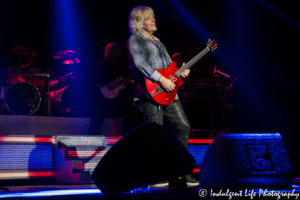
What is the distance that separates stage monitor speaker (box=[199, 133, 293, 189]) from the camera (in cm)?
191

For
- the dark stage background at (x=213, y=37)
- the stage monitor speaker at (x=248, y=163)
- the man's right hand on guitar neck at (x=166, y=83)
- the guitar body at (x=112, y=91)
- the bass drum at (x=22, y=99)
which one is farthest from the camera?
the guitar body at (x=112, y=91)

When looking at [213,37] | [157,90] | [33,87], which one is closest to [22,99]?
[33,87]

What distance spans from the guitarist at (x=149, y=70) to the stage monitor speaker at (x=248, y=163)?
822mm

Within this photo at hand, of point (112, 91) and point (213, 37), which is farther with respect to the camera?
point (213, 37)

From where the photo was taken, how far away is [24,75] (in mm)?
6902

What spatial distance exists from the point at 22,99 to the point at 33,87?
0.34 metres

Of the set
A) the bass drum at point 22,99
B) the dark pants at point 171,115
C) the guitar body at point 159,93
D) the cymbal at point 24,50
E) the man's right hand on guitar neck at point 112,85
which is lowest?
the dark pants at point 171,115

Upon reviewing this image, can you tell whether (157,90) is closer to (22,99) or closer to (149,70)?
(149,70)

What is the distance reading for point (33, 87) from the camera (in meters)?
6.52

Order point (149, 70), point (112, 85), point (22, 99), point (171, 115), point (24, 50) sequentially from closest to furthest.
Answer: point (149, 70), point (171, 115), point (22, 99), point (112, 85), point (24, 50)

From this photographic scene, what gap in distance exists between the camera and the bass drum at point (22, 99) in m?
6.30

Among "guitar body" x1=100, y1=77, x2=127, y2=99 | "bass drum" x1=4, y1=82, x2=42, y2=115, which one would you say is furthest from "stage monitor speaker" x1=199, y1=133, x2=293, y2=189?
"bass drum" x1=4, y1=82, x2=42, y2=115

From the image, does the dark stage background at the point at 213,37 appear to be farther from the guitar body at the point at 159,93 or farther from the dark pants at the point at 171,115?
the guitar body at the point at 159,93

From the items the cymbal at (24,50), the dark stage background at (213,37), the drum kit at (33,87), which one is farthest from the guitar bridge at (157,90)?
the cymbal at (24,50)
